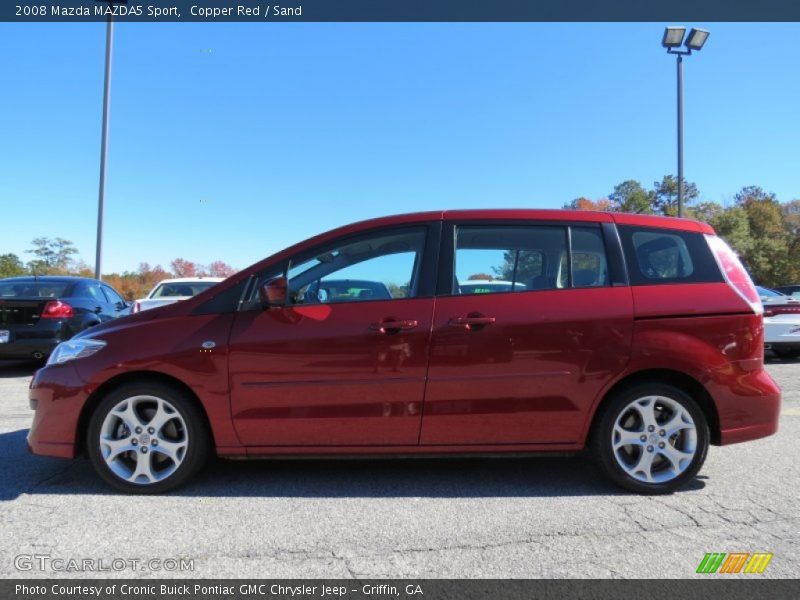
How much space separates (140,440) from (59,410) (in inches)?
21.4

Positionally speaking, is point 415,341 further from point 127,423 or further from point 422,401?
point 127,423

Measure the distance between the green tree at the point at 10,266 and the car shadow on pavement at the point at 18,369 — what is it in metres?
25.2

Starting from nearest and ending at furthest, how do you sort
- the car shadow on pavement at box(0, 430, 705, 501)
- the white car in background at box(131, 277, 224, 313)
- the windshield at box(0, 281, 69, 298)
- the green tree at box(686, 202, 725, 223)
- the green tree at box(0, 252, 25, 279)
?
the car shadow on pavement at box(0, 430, 705, 501) < the windshield at box(0, 281, 69, 298) < the white car in background at box(131, 277, 224, 313) < the green tree at box(0, 252, 25, 279) < the green tree at box(686, 202, 725, 223)

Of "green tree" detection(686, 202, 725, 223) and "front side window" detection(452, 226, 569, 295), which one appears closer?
"front side window" detection(452, 226, 569, 295)

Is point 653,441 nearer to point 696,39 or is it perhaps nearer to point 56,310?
point 56,310

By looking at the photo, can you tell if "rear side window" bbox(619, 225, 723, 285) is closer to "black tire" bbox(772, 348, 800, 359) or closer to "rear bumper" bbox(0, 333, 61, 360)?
"rear bumper" bbox(0, 333, 61, 360)

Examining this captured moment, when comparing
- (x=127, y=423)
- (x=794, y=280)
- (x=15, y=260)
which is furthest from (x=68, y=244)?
(x=794, y=280)

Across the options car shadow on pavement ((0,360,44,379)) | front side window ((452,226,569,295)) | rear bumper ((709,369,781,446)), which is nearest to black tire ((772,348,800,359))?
rear bumper ((709,369,781,446))

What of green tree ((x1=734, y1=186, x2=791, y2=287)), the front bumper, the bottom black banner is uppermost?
green tree ((x1=734, y1=186, x2=791, y2=287))

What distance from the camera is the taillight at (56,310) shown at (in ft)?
23.7

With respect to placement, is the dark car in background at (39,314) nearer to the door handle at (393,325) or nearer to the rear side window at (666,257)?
the door handle at (393,325)

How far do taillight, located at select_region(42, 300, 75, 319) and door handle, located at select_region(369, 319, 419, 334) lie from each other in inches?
237

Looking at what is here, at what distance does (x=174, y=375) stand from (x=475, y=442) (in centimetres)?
190

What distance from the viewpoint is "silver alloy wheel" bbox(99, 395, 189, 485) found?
10.8 feet
